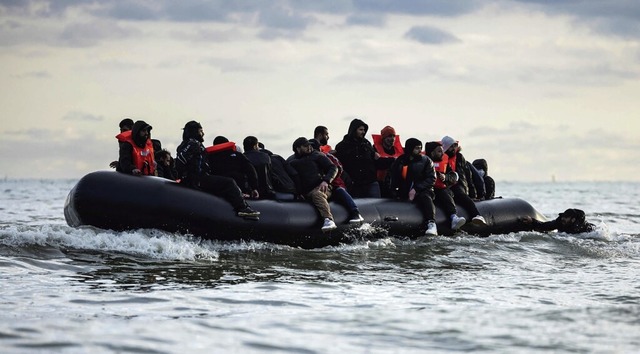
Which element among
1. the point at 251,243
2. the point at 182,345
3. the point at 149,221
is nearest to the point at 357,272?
the point at 251,243

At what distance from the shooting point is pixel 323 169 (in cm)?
1401

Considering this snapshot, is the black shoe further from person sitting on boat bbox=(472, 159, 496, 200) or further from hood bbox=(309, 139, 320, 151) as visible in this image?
person sitting on boat bbox=(472, 159, 496, 200)

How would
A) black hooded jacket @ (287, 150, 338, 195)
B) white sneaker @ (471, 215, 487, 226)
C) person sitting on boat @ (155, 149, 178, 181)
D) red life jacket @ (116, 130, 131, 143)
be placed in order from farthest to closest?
white sneaker @ (471, 215, 487, 226)
person sitting on boat @ (155, 149, 178, 181)
black hooded jacket @ (287, 150, 338, 195)
red life jacket @ (116, 130, 131, 143)

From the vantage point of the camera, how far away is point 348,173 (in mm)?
15320

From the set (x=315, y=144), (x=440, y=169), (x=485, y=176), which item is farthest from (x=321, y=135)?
(x=485, y=176)

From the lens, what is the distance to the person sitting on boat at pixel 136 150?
502 inches

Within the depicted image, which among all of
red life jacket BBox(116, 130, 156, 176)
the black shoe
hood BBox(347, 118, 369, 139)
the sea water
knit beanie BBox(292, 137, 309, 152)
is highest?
hood BBox(347, 118, 369, 139)

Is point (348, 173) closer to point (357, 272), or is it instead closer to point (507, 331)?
point (357, 272)

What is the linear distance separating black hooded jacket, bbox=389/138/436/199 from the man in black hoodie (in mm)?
356

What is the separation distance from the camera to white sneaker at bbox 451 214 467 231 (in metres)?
15.2

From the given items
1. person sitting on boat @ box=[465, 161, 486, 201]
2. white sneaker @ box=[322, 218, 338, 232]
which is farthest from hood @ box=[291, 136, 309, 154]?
person sitting on boat @ box=[465, 161, 486, 201]

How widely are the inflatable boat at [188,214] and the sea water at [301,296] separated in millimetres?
160

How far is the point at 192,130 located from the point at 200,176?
65cm

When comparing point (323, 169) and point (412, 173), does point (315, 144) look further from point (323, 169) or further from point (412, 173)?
point (412, 173)
